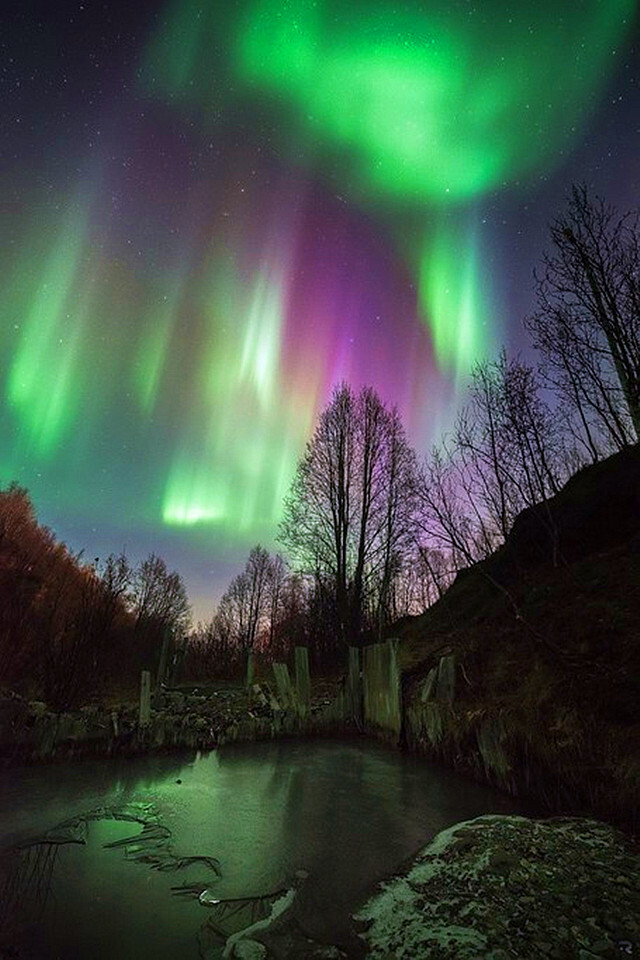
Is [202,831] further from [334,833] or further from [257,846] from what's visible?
[334,833]

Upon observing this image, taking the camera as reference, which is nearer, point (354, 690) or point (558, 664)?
point (558, 664)

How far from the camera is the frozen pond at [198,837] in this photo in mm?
3725

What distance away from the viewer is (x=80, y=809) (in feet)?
21.5

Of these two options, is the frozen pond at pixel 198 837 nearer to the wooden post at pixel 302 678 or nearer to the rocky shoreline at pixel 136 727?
the rocky shoreline at pixel 136 727

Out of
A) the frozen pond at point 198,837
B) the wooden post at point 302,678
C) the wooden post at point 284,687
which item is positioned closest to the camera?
the frozen pond at point 198,837

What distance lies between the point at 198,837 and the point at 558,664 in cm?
743

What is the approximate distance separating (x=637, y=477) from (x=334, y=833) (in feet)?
45.2

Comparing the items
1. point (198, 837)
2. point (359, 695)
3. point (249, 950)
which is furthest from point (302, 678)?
point (249, 950)

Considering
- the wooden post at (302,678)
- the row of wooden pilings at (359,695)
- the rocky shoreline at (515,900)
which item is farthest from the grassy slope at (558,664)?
the wooden post at (302,678)

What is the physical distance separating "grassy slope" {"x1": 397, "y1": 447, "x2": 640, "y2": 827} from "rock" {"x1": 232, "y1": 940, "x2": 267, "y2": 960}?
4444 millimetres

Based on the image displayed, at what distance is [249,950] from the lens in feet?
11.1

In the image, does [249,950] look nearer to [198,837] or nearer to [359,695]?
[198,837]

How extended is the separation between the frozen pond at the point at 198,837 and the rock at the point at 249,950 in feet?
0.90

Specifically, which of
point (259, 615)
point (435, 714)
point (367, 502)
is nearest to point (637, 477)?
point (435, 714)
